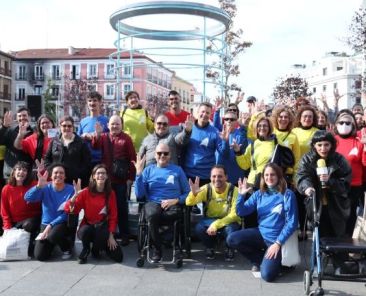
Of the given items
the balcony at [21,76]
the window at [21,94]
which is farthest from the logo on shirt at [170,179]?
the balcony at [21,76]

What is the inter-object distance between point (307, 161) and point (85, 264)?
10.2 ft

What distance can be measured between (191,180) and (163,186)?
1.75 ft

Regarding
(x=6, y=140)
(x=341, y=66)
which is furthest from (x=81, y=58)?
(x=6, y=140)

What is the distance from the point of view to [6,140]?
748cm

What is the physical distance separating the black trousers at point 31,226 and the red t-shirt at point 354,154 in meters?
4.33

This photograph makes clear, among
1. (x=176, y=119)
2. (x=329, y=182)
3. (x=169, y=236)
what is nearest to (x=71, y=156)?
(x=169, y=236)

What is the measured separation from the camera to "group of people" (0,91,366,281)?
557 centimetres

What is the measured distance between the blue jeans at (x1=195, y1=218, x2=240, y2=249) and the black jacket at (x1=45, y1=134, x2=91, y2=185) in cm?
198

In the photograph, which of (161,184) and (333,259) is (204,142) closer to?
(161,184)

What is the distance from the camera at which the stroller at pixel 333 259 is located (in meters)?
4.58

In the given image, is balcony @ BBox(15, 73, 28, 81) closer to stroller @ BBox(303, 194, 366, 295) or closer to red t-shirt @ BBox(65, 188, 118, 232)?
red t-shirt @ BBox(65, 188, 118, 232)

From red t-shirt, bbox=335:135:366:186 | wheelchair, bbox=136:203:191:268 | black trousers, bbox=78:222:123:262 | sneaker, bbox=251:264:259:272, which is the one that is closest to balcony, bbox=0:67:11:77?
black trousers, bbox=78:222:123:262

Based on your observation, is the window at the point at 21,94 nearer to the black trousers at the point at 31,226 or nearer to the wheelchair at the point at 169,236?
the black trousers at the point at 31,226

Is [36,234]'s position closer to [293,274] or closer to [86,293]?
[86,293]
